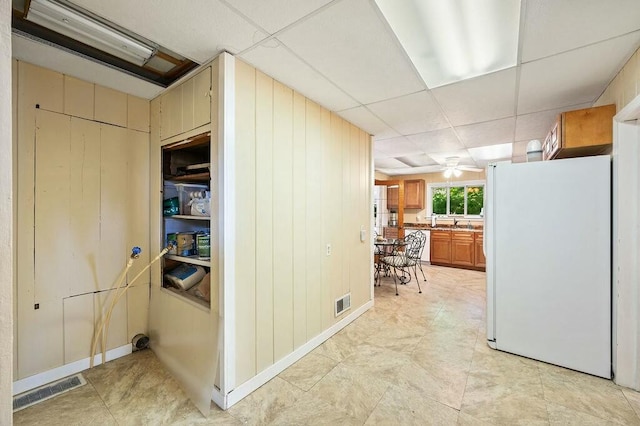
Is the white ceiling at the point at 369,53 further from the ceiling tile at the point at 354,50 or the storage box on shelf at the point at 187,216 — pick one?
the storage box on shelf at the point at 187,216

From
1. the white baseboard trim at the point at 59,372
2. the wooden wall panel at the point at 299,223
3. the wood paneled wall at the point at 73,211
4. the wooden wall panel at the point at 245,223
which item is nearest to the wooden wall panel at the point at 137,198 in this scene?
the wood paneled wall at the point at 73,211

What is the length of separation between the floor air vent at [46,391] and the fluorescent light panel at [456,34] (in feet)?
10.6

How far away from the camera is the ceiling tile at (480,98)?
219cm

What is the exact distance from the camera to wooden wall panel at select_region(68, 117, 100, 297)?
219 cm

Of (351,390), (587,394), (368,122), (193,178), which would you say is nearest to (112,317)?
(193,178)

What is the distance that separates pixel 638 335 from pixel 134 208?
13.6 ft

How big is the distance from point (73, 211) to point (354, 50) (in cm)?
248

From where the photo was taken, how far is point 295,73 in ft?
6.86

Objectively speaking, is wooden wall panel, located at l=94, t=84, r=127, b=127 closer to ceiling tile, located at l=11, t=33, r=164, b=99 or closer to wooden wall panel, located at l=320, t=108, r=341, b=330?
ceiling tile, located at l=11, t=33, r=164, b=99

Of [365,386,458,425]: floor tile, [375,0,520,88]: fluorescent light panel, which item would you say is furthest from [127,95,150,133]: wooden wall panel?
[365,386,458,425]: floor tile

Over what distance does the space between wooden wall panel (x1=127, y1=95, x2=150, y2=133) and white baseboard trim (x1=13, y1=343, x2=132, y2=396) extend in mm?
2008

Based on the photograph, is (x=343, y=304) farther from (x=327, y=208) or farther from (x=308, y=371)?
(x=327, y=208)

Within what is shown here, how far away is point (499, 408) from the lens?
1827mm

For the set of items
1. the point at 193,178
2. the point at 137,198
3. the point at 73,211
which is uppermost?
the point at 193,178
